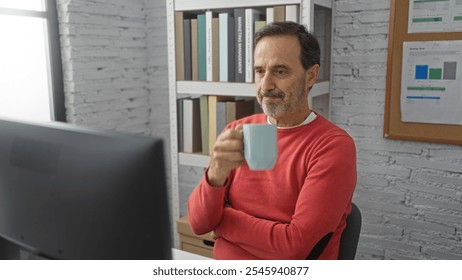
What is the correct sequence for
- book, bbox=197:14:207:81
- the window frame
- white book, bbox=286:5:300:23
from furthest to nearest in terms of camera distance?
the window frame
book, bbox=197:14:207:81
white book, bbox=286:5:300:23

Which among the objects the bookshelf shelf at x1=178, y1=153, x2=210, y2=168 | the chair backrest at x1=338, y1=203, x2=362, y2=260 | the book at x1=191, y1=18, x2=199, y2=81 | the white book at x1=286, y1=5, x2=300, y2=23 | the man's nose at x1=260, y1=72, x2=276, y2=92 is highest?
the white book at x1=286, y1=5, x2=300, y2=23

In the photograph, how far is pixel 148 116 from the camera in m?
3.04

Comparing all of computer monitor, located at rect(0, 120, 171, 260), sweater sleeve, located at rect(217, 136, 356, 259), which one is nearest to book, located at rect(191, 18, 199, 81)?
sweater sleeve, located at rect(217, 136, 356, 259)

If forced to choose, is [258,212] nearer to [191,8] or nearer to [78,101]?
[191,8]

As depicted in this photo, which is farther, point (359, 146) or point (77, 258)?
point (359, 146)

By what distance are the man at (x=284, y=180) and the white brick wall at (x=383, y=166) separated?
786mm

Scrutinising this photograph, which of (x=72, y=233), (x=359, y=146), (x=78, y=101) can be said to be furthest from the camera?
(x=78, y=101)

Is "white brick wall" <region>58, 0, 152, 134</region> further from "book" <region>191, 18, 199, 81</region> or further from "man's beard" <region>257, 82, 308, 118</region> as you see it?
"man's beard" <region>257, 82, 308, 118</region>

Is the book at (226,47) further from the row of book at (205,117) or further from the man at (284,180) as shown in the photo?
the man at (284,180)

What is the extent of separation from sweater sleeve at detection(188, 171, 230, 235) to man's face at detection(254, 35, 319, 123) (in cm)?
35

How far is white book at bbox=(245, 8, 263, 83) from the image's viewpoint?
6.65 feet

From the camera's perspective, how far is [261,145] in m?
1.02
